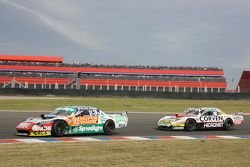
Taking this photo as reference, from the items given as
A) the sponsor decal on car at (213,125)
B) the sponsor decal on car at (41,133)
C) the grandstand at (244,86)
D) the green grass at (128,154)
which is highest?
the grandstand at (244,86)

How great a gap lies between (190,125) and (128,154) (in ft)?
31.1

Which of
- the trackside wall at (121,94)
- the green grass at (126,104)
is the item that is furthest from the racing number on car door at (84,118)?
the trackside wall at (121,94)

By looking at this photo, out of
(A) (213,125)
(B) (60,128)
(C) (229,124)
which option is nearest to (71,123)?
(B) (60,128)

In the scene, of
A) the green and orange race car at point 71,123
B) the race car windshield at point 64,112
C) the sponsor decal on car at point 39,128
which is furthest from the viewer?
the race car windshield at point 64,112

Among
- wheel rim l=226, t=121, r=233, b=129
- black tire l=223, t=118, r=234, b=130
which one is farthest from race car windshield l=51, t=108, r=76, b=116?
wheel rim l=226, t=121, r=233, b=129

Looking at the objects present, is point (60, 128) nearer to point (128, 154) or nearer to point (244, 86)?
point (128, 154)

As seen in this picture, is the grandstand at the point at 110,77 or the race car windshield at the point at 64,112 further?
the grandstand at the point at 110,77

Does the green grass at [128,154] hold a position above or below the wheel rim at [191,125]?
below

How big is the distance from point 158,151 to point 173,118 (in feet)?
28.1

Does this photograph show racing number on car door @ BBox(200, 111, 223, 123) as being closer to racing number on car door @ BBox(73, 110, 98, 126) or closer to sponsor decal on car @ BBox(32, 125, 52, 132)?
racing number on car door @ BBox(73, 110, 98, 126)

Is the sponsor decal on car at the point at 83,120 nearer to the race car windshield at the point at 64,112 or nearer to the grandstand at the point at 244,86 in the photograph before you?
the race car windshield at the point at 64,112

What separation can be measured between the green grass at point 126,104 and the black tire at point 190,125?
16377 millimetres

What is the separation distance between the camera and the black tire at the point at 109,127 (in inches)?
736

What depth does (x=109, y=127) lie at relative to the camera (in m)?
18.8
